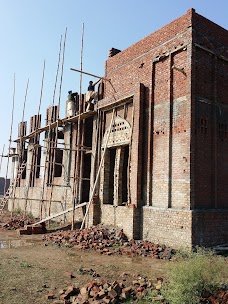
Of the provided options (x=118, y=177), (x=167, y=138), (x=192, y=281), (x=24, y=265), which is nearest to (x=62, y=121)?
(x=118, y=177)

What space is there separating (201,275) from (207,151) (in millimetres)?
5392

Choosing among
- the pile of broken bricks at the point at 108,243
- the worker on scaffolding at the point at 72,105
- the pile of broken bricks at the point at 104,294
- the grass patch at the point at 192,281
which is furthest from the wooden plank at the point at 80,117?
the grass patch at the point at 192,281

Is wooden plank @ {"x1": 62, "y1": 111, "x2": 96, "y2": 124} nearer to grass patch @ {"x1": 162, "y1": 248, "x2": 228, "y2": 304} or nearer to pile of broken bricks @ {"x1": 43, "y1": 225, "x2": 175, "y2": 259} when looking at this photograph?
pile of broken bricks @ {"x1": 43, "y1": 225, "x2": 175, "y2": 259}

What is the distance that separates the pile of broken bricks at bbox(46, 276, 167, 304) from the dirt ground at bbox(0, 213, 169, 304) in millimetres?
284

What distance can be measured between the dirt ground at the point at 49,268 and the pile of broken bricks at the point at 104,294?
284 mm

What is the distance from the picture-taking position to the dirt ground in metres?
5.39

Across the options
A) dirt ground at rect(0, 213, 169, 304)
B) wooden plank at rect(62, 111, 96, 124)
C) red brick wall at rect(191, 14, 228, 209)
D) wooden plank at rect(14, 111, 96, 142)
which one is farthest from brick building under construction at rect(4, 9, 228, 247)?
dirt ground at rect(0, 213, 169, 304)

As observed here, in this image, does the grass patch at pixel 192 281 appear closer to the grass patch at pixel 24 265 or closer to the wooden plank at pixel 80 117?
the grass patch at pixel 24 265

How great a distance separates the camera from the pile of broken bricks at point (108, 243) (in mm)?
8867

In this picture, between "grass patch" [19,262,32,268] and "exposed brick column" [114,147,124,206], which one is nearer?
"grass patch" [19,262,32,268]

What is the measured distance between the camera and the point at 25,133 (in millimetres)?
21391

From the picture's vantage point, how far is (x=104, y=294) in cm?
495

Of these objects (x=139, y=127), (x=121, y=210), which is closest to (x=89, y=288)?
(x=121, y=210)

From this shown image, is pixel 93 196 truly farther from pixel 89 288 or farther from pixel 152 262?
pixel 89 288
